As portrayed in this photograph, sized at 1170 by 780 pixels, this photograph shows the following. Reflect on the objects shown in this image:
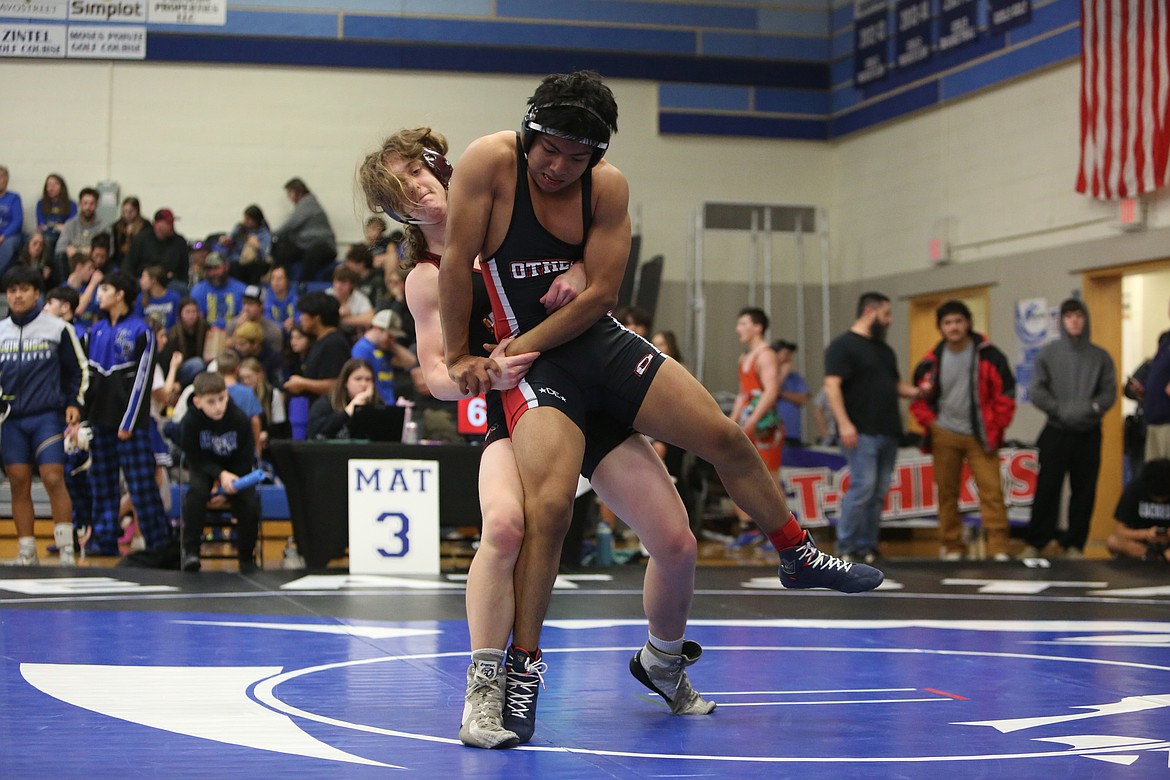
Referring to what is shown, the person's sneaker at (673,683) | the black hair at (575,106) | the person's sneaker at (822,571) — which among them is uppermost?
the black hair at (575,106)

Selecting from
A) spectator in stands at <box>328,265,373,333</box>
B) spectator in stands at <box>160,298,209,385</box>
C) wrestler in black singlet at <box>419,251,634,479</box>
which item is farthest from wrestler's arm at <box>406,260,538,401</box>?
spectator in stands at <box>328,265,373,333</box>

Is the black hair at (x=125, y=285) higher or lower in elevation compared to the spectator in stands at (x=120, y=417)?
higher

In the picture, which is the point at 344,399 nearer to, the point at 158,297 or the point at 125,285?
the point at 125,285

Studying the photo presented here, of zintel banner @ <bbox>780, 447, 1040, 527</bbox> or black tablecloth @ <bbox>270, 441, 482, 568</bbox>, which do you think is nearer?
black tablecloth @ <bbox>270, 441, 482, 568</bbox>

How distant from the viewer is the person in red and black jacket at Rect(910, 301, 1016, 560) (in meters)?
8.80

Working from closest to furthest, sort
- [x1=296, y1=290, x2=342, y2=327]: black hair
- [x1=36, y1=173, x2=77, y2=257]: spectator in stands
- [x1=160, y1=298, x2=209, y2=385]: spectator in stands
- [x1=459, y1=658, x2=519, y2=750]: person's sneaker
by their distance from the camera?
[x1=459, y1=658, x2=519, y2=750]: person's sneaker, [x1=296, y1=290, x2=342, y2=327]: black hair, [x1=160, y1=298, x2=209, y2=385]: spectator in stands, [x1=36, y1=173, x2=77, y2=257]: spectator in stands

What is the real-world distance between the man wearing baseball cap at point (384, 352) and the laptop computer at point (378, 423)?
612 millimetres

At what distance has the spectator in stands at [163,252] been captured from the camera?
12539 mm

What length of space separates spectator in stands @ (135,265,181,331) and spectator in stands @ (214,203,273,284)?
3.55ft

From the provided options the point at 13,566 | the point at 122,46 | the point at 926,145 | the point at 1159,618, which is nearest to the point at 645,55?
the point at 926,145

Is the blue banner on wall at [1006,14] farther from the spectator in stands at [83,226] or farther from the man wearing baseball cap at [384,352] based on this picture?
the spectator in stands at [83,226]

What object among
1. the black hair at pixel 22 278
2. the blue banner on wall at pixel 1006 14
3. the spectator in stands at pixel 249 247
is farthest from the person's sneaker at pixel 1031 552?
the spectator in stands at pixel 249 247

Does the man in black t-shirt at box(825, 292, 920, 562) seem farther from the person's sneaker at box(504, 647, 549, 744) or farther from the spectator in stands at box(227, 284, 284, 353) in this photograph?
the person's sneaker at box(504, 647, 549, 744)

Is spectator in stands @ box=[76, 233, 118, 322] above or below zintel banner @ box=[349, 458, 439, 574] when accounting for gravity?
above
